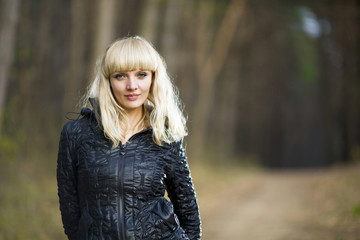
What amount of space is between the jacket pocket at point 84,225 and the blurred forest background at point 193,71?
135 centimetres

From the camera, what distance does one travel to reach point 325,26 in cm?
2902

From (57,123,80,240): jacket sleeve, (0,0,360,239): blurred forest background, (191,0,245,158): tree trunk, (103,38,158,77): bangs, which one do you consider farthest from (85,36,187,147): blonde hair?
(191,0,245,158): tree trunk

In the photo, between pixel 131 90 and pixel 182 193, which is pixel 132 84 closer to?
pixel 131 90

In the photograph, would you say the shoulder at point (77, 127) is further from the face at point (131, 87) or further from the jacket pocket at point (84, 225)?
the jacket pocket at point (84, 225)

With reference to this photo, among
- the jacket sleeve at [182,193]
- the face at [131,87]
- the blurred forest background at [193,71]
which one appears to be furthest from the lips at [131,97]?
the blurred forest background at [193,71]

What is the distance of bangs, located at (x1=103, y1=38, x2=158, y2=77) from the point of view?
2.71 metres

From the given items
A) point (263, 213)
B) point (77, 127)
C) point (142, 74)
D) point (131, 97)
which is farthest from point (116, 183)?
point (263, 213)

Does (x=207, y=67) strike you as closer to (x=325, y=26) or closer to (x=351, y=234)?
(x=325, y=26)

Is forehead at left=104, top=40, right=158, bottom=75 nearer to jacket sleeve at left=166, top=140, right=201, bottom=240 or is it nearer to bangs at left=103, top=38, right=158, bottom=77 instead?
bangs at left=103, top=38, right=158, bottom=77

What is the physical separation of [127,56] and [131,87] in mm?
174

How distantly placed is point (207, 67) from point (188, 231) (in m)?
20.7

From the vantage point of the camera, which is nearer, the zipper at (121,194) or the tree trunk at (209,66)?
the zipper at (121,194)

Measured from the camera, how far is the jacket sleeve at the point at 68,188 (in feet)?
8.76

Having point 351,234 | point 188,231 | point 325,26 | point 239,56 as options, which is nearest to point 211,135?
point 239,56
